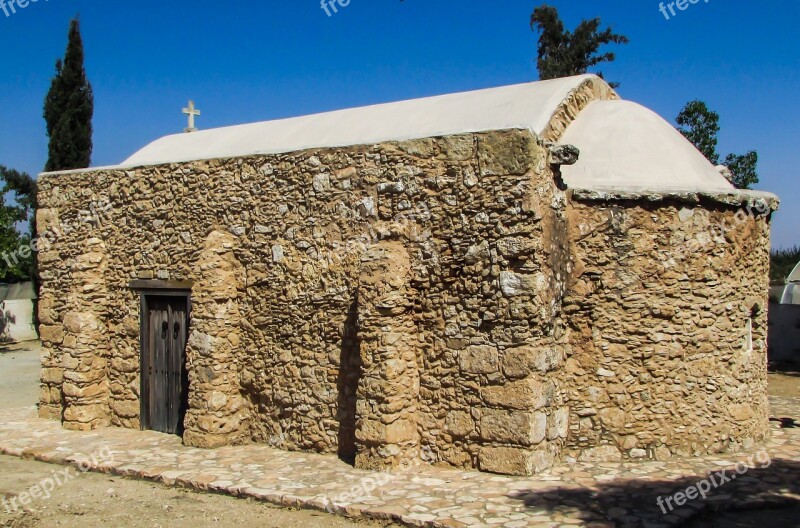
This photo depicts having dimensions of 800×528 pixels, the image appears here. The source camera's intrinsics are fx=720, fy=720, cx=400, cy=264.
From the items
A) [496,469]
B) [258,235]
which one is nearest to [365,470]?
[496,469]

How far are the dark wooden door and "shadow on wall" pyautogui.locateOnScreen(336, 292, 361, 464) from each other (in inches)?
85.6

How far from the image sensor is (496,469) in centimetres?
619

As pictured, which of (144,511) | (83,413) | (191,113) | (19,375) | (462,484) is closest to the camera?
(144,511)

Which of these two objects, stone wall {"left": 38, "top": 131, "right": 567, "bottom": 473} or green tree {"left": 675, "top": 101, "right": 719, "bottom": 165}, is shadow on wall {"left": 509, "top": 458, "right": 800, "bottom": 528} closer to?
stone wall {"left": 38, "top": 131, "right": 567, "bottom": 473}

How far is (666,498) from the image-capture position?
221 inches

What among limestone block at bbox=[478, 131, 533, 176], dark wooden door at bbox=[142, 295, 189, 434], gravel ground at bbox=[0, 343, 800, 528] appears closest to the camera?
gravel ground at bbox=[0, 343, 800, 528]

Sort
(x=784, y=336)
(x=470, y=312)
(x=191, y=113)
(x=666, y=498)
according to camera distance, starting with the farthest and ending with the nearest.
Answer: (x=784, y=336) → (x=191, y=113) → (x=470, y=312) → (x=666, y=498)

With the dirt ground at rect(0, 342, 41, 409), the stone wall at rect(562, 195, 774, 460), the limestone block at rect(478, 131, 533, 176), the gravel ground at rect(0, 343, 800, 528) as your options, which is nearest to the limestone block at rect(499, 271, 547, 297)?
the stone wall at rect(562, 195, 774, 460)

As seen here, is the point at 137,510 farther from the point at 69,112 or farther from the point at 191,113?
the point at 69,112

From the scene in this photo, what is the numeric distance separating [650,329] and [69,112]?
1565cm

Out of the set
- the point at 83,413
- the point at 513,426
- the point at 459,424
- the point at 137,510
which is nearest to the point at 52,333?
the point at 83,413

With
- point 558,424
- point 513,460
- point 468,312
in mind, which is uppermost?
point 468,312

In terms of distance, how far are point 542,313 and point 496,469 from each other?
1.40 m

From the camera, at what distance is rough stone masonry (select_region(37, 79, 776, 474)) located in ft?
20.6
